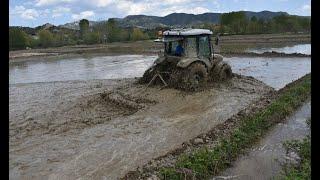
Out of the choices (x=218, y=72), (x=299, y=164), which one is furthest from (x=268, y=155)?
(x=218, y=72)

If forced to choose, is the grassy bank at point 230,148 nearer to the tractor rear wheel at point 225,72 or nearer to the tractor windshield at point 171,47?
the tractor rear wheel at point 225,72

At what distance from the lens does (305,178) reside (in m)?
4.97

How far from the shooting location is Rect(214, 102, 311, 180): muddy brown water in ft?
19.1

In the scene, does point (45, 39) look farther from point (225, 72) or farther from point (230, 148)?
point (230, 148)

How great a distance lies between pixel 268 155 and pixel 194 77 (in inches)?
235

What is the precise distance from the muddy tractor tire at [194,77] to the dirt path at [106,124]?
33cm

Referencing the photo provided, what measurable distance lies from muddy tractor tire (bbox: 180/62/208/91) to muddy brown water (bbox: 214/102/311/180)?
3720 millimetres

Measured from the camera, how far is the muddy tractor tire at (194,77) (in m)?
12.0

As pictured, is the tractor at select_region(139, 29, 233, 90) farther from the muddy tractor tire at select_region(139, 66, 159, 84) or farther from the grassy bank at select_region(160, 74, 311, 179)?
the grassy bank at select_region(160, 74, 311, 179)

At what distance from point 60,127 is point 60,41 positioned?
49813 mm

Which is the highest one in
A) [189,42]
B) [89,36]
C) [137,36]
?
[137,36]

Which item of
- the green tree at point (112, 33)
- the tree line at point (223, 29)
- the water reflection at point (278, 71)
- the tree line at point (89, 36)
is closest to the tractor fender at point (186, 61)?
the water reflection at point (278, 71)

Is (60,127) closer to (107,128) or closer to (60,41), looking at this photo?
Answer: (107,128)

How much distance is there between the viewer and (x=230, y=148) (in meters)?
6.60
